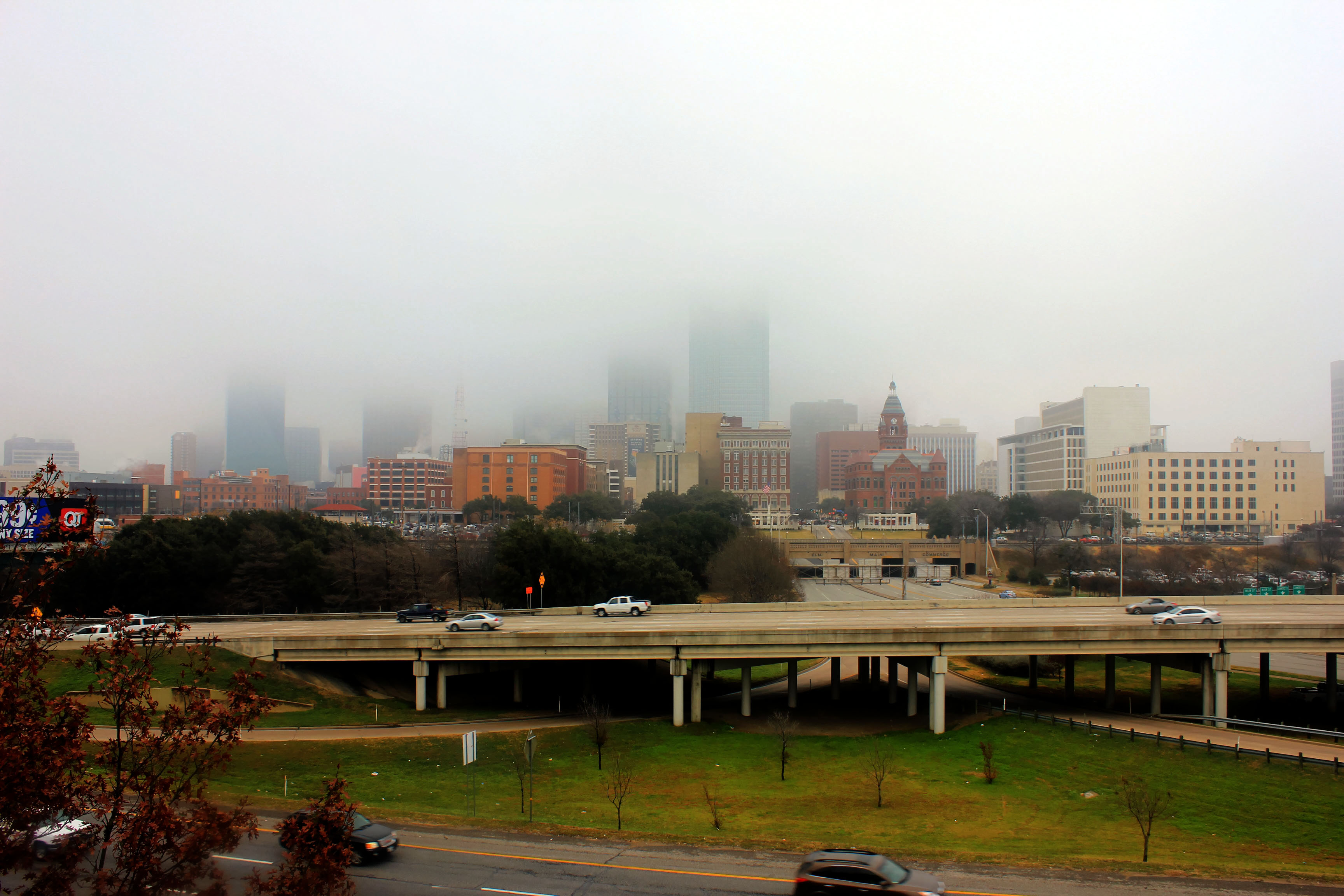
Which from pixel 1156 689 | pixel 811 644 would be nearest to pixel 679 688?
pixel 811 644

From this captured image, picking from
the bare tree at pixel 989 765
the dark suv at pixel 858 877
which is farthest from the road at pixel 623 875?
the bare tree at pixel 989 765

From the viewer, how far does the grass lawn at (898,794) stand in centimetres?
2192

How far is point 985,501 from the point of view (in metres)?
154

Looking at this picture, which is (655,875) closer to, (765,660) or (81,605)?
(765,660)

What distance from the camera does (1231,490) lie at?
15150 cm

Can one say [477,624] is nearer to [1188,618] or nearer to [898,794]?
[898,794]

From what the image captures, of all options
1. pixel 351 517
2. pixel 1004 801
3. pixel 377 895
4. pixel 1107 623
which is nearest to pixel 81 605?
pixel 377 895

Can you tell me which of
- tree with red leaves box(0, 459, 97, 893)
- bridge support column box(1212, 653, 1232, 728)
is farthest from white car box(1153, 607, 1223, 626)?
tree with red leaves box(0, 459, 97, 893)

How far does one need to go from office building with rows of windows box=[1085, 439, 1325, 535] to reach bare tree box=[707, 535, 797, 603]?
10667 centimetres

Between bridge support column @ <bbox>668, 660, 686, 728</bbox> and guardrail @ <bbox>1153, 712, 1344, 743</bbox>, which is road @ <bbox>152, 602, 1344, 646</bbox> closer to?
bridge support column @ <bbox>668, 660, 686, 728</bbox>

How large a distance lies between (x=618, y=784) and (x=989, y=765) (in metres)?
14.2

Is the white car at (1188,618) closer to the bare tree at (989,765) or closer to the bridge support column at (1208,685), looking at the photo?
the bridge support column at (1208,685)

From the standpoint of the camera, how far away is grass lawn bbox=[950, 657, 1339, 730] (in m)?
42.7

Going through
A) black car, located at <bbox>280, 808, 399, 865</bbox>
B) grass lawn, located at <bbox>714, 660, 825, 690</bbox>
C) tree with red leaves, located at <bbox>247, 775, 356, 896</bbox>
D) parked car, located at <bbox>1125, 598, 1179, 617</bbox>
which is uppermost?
tree with red leaves, located at <bbox>247, 775, 356, 896</bbox>
